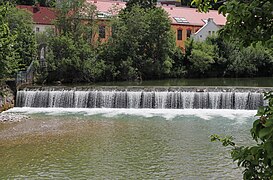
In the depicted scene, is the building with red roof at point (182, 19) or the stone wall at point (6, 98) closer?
the stone wall at point (6, 98)

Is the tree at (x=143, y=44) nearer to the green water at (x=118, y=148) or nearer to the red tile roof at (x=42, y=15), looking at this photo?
the red tile roof at (x=42, y=15)

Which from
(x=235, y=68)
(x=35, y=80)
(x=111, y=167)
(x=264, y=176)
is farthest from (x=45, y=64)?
(x=264, y=176)

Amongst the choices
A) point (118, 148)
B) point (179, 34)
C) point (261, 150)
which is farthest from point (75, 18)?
point (261, 150)

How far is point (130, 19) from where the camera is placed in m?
32.4

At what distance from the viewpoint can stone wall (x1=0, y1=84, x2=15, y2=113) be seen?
20.0 meters

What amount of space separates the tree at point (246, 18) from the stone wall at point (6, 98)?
711 inches

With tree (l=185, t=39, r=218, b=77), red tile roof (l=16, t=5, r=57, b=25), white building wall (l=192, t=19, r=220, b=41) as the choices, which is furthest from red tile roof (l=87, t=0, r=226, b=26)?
tree (l=185, t=39, r=218, b=77)

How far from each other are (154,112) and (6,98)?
24.6 feet

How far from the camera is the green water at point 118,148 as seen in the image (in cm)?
976

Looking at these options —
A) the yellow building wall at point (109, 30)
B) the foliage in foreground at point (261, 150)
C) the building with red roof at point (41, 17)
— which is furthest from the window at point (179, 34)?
the foliage in foreground at point (261, 150)

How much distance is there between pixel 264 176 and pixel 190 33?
39.9 metres

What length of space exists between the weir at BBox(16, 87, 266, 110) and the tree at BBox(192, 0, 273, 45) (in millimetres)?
17631

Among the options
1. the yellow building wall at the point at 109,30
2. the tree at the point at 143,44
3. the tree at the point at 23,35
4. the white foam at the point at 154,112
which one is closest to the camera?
the white foam at the point at 154,112

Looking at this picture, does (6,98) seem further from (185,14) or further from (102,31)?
(185,14)
